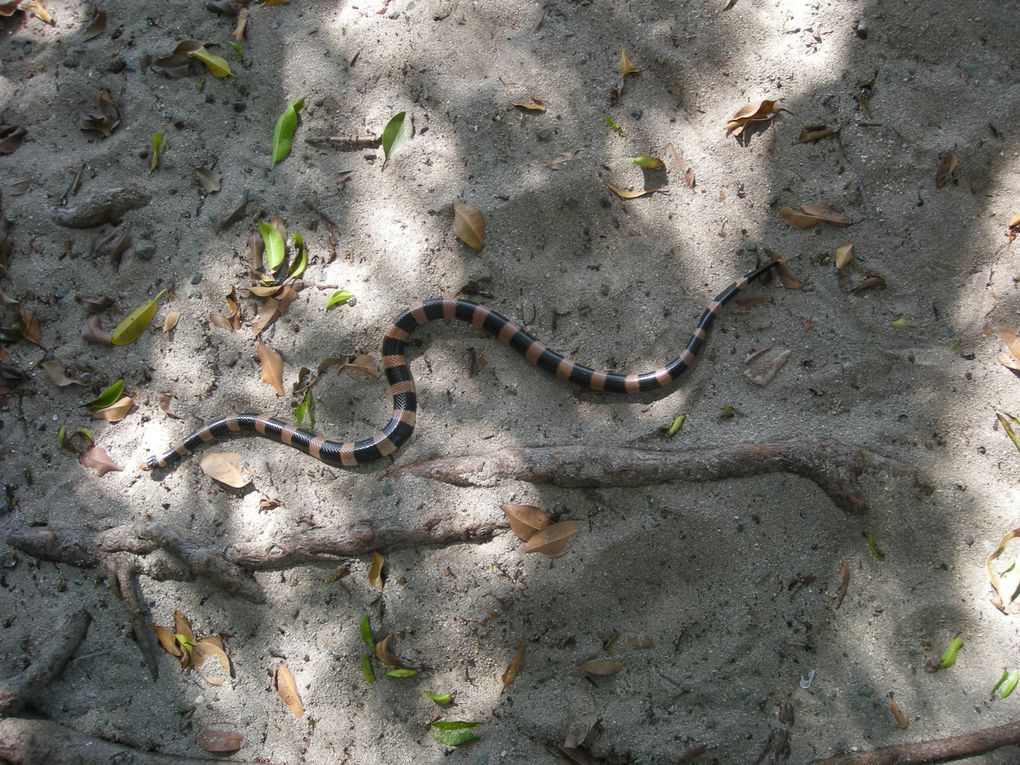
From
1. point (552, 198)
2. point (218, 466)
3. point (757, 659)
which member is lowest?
point (218, 466)

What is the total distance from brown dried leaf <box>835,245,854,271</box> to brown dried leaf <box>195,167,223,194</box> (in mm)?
3517

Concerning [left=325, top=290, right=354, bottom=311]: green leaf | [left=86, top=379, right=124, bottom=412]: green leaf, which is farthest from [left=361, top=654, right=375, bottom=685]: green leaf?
[left=86, top=379, right=124, bottom=412]: green leaf

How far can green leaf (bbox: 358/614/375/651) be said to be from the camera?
3246mm

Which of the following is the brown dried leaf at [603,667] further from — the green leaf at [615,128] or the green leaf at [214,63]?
the green leaf at [214,63]

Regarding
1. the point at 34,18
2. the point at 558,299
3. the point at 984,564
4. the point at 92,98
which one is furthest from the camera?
the point at 34,18

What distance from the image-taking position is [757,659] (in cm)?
305

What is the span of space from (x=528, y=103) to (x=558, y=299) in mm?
1190

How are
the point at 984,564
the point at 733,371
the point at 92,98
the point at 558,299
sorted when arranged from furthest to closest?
the point at 92,98, the point at 558,299, the point at 733,371, the point at 984,564

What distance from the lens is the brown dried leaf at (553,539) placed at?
3.23 metres

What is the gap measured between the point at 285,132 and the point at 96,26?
1553 mm

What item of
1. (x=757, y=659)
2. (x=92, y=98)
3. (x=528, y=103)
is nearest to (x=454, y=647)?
(x=757, y=659)

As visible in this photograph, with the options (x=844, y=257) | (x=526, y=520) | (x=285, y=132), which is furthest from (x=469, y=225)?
(x=844, y=257)

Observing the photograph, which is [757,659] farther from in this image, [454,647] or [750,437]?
[454,647]

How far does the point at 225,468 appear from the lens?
3.71m
